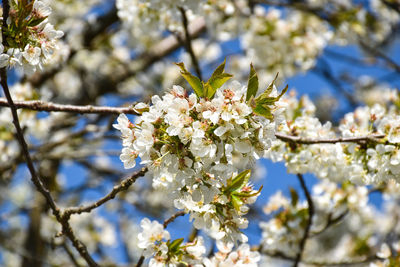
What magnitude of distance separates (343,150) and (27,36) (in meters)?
1.61

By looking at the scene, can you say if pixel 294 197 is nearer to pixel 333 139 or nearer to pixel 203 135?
pixel 333 139

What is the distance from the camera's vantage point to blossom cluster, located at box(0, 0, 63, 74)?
1.64 meters

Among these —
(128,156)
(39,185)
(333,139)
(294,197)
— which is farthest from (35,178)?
(294,197)

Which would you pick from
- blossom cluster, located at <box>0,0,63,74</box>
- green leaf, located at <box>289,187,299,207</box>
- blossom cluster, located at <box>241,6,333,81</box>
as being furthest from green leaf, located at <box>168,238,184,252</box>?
blossom cluster, located at <box>241,6,333,81</box>

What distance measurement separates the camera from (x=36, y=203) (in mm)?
5008

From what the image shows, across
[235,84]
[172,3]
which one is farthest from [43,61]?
[172,3]

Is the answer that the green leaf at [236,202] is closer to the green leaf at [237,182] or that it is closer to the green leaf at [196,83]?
the green leaf at [237,182]

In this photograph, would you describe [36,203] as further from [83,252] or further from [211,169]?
[211,169]

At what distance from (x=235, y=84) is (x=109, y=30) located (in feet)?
14.1

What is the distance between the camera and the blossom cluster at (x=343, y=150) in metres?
2.00

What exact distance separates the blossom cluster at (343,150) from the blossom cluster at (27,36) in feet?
3.83

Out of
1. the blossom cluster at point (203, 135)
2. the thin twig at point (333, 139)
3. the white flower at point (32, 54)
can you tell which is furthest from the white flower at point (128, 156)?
the thin twig at point (333, 139)

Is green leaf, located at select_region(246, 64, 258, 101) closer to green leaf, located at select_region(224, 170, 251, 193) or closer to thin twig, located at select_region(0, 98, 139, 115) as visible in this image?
green leaf, located at select_region(224, 170, 251, 193)

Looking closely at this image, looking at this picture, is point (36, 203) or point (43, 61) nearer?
point (43, 61)
